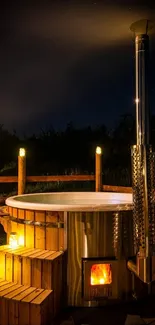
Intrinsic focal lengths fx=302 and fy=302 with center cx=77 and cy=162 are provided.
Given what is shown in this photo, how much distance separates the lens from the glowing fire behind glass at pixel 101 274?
9.60 ft

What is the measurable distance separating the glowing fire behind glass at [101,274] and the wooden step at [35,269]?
12.9 inches

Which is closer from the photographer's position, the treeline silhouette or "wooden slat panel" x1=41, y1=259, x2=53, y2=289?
"wooden slat panel" x1=41, y1=259, x2=53, y2=289

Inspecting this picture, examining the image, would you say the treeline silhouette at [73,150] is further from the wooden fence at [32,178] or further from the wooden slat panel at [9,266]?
the wooden slat panel at [9,266]

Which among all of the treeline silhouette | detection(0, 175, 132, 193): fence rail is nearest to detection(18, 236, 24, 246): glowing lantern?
detection(0, 175, 132, 193): fence rail

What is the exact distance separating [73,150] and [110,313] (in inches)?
419

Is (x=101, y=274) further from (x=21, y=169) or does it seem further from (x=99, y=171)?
(x=99, y=171)

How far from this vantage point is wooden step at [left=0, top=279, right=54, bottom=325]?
2.40 metres

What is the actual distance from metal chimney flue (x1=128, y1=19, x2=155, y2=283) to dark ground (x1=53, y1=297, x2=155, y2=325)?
398 mm

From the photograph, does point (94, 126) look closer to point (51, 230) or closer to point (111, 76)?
point (111, 76)

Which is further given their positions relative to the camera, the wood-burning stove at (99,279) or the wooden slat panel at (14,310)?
the wood-burning stove at (99,279)

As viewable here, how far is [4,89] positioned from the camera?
706 cm

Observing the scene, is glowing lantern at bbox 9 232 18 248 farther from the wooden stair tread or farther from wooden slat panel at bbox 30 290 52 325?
wooden slat panel at bbox 30 290 52 325

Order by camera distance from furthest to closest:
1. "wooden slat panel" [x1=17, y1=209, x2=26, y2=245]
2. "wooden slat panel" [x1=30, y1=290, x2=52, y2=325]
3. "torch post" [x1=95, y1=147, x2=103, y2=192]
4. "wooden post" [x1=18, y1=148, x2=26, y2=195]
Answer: "torch post" [x1=95, y1=147, x2=103, y2=192] < "wooden post" [x1=18, y1=148, x2=26, y2=195] < "wooden slat panel" [x1=17, y1=209, x2=26, y2=245] < "wooden slat panel" [x1=30, y1=290, x2=52, y2=325]

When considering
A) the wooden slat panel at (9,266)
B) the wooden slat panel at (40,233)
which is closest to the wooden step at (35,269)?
the wooden slat panel at (9,266)
